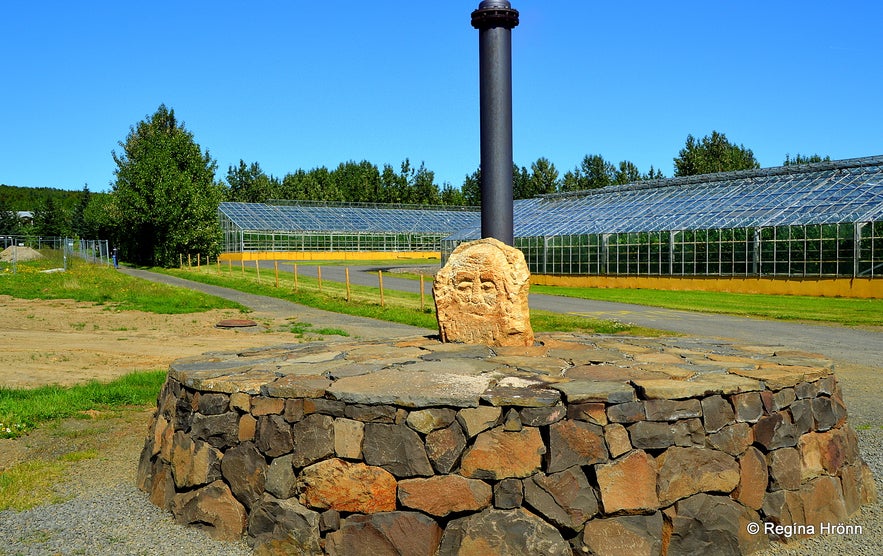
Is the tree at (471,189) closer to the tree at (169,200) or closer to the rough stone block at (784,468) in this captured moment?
the tree at (169,200)

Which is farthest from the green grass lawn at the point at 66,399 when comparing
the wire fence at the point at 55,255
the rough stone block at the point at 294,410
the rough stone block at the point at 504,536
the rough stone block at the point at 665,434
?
the wire fence at the point at 55,255

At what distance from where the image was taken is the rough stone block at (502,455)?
5176 millimetres

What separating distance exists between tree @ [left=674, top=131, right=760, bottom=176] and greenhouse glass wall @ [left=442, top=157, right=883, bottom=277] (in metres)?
24.2

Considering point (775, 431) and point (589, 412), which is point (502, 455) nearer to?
point (589, 412)

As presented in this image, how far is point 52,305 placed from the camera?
23.1 m

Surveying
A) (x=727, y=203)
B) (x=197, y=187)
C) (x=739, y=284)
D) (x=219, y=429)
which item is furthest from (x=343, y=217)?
(x=219, y=429)

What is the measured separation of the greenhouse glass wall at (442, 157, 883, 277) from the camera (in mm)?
27297

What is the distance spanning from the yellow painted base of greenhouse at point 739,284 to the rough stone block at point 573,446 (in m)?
25.0

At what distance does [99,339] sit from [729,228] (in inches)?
932

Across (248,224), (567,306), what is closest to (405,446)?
(567,306)

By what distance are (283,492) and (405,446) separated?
3.28 feet

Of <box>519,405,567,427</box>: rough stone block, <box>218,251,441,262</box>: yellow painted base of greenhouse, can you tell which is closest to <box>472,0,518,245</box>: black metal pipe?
<box>519,405,567,427</box>: rough stone block

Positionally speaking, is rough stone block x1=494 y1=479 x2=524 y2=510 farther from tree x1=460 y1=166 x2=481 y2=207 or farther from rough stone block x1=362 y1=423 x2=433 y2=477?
tree x1=460 y1=166 x2=481 y2=207

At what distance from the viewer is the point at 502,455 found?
17.0 feet
